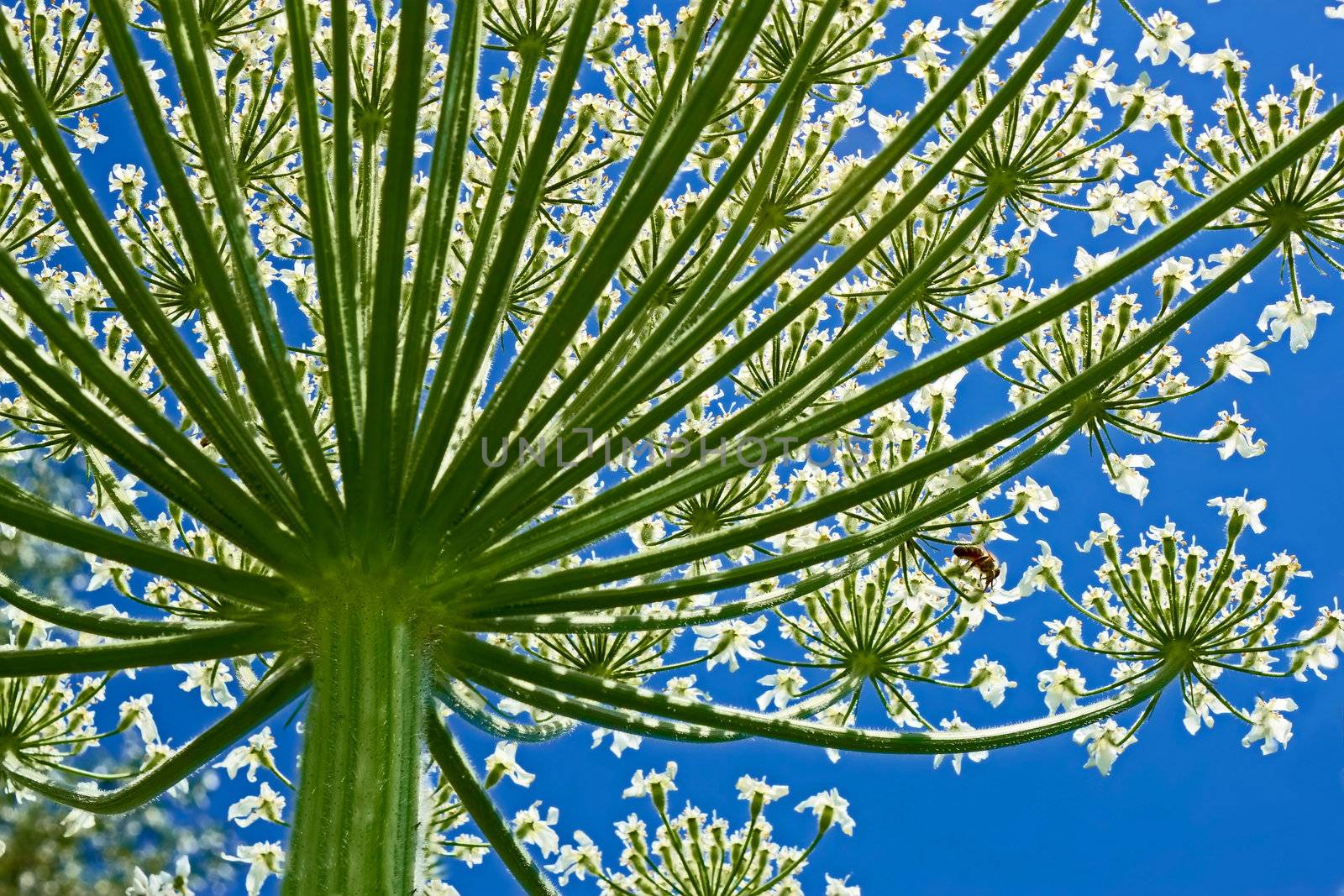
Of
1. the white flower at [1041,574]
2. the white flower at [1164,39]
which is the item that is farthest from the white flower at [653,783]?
the white flower at [1164,39]

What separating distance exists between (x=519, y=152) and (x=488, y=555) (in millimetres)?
3345

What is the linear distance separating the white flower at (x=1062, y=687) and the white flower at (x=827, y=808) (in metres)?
1.58

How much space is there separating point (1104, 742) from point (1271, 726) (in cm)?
113

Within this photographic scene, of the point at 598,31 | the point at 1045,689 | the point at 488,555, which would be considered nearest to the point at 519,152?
the point at 598,31

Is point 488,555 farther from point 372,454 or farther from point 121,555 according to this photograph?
point 121,555

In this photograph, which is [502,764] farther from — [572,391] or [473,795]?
[572,391]

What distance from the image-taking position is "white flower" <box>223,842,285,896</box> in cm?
877

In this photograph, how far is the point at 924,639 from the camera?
8656mm

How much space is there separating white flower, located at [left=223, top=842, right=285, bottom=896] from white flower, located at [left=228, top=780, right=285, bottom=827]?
0.81ft

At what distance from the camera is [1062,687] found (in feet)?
26.7

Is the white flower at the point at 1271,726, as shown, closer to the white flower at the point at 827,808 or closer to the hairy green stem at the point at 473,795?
the white flower at the point at 827,808

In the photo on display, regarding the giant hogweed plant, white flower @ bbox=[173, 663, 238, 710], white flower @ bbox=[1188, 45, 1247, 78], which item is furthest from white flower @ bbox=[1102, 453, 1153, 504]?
white flower @ bbox=[173, 663, 238, 710]

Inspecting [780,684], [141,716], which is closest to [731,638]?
[780,684]

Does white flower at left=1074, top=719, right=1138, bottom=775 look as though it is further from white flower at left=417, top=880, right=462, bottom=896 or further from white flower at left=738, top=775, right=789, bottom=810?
white flower at left=417, top=880, right=462, bottom=896
